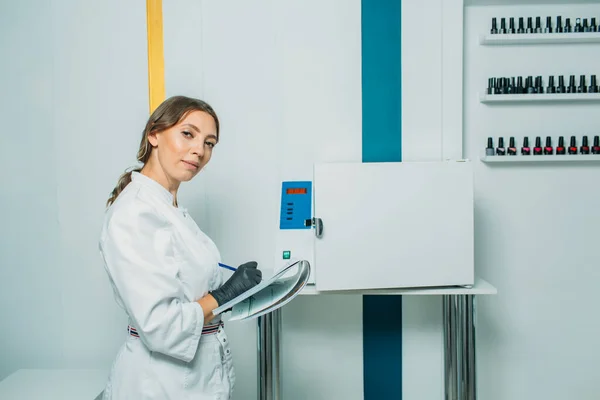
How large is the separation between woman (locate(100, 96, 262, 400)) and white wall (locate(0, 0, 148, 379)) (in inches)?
33.3

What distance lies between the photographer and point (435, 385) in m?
2.30

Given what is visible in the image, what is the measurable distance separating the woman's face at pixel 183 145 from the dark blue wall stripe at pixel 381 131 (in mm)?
925

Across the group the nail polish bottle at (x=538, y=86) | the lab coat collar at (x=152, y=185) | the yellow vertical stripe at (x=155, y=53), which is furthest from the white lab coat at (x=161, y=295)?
the nail polish bottle at (x=538, y=86)

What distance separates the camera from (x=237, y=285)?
1458 mm

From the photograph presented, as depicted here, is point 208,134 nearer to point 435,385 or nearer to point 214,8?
point 214,8

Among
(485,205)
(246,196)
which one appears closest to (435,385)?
(485,205)

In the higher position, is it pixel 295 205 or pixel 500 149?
pixel 500 149

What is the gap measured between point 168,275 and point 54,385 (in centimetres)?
101

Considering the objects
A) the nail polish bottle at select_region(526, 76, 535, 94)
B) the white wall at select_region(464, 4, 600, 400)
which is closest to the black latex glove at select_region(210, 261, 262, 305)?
the white wall at select_region(464, 4, 600, 400)

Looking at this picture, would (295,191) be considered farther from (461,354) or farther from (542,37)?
(542,37)

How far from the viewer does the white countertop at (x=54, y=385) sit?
1847 millimetres

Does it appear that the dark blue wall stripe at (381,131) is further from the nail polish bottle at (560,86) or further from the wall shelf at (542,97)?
the nail polish bottle at (560,86)

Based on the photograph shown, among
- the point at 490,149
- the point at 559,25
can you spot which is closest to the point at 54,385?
the point at 490,149

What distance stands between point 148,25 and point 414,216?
138 centimetres
